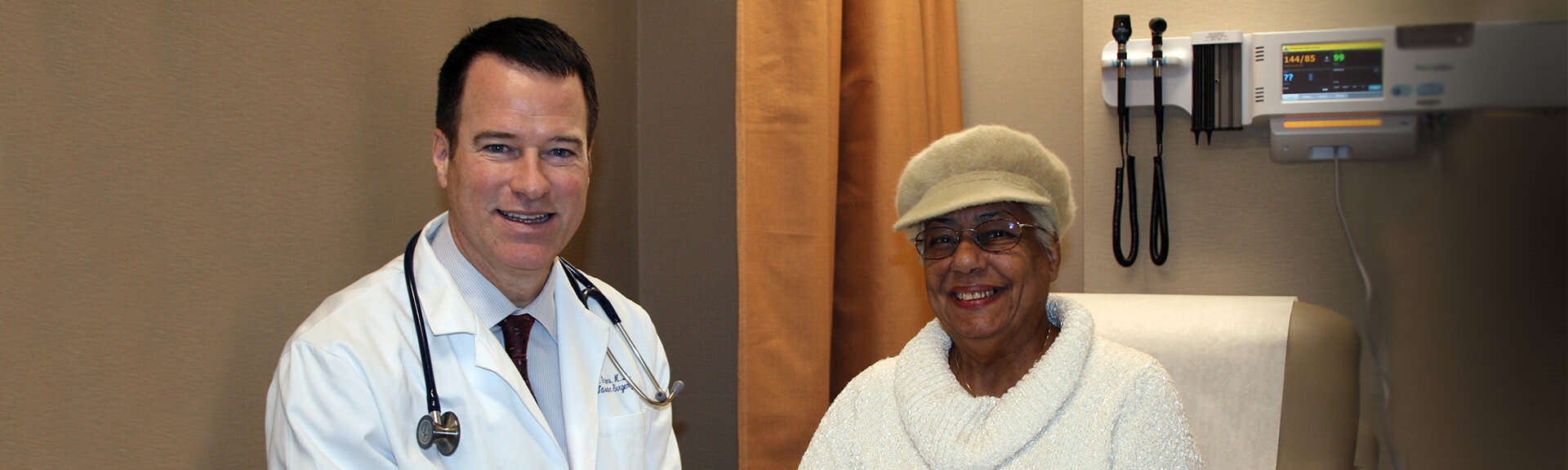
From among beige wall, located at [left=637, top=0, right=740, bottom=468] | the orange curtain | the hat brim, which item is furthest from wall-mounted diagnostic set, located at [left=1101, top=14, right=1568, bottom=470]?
beige wall, located at [left=637, top=0, right=740, bottom=468]

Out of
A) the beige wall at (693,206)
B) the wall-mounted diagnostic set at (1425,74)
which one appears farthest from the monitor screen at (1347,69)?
the beige wall at (693,206)

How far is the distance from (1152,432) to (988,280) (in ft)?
0.90

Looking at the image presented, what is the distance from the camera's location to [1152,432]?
4.34 ft

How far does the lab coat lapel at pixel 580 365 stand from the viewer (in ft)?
4.79

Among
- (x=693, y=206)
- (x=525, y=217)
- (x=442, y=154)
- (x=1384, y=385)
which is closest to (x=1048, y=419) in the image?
(x=525, y=217)

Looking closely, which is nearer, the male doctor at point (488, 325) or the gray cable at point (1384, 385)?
the gray cable at point (1384, 385)

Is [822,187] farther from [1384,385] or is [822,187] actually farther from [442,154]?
[1384,385]

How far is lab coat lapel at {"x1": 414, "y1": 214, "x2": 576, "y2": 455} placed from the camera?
1356 millimetres

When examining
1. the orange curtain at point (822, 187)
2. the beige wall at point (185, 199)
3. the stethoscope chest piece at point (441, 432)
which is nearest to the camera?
the beige wall at point (185, 199)

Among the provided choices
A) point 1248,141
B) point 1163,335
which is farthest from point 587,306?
point 1248,141

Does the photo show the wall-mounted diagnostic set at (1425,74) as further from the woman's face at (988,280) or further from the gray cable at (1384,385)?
the woman's face at (988,280)

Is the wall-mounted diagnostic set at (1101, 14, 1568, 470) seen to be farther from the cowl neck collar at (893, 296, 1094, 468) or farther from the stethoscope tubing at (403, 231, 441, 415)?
the stethoscope tubing at (403, 231, 441, 415)

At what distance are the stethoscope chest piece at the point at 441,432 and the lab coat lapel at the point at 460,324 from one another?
0.10 meters

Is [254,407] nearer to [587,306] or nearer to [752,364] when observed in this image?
[587,306]
